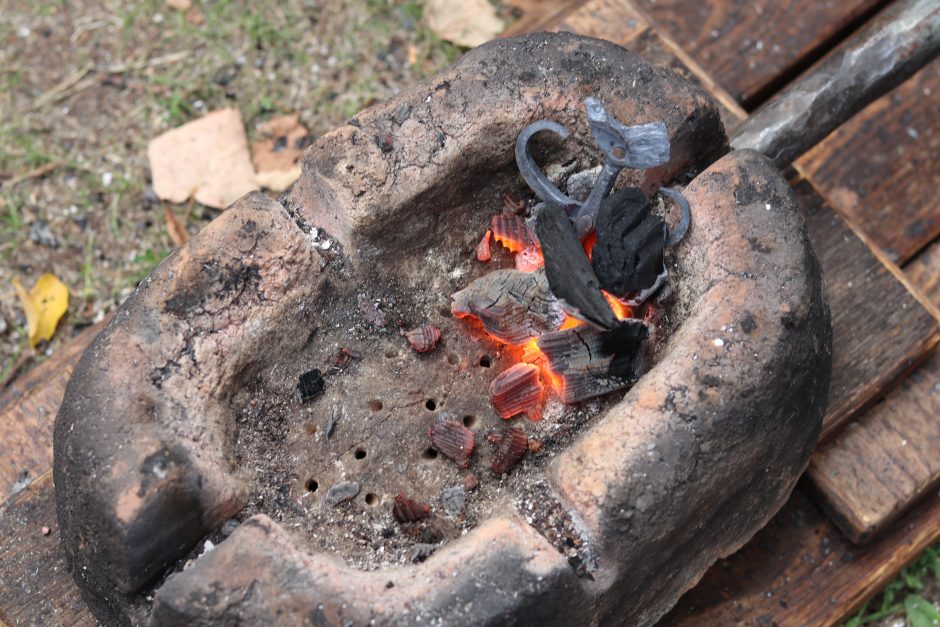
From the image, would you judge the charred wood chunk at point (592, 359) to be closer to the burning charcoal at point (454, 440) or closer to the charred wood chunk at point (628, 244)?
the charred wood chunk at point (628, 244)

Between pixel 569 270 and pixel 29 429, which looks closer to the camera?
pixel 569 270

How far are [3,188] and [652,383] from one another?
2745mm

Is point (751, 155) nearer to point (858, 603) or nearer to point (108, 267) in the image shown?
point (858, 603)

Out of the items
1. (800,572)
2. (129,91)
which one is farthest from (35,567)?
(800,572)

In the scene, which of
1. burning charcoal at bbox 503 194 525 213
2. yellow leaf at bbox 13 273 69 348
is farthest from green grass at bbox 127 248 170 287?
burning charcoal at bbox 503 194 525 213

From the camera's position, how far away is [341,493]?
2.61 metres

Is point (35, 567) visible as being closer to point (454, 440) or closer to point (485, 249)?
point (454, 440)

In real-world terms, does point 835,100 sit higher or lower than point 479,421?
higher

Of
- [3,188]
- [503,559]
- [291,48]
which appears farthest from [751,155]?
[3,188]

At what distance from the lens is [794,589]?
3.04m

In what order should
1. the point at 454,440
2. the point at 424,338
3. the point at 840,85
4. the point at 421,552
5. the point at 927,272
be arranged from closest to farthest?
the point at 421,552 → the point at 454,440 → the point at 424,338 → the point at 840,85 → the point at 927,272

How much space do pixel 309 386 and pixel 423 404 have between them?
310 millimetres

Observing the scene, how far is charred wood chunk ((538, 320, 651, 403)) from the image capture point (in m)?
2.63

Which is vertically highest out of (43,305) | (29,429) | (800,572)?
(800,572)
